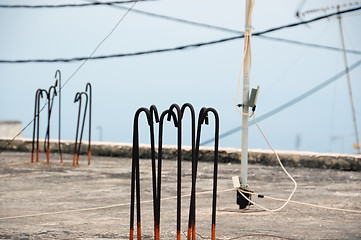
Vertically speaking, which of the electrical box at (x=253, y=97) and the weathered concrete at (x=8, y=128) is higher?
the weathered concrete at (x=8, y=128)

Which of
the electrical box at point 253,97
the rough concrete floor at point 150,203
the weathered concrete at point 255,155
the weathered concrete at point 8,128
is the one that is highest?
the weathered concrete at point 8,128

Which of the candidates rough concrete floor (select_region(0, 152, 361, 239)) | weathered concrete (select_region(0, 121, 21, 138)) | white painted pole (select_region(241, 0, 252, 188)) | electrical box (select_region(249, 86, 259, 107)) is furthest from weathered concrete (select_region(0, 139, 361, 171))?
weathered concrete (select_region(0, 121, 21, 138))

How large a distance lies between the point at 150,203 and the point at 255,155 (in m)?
4.70

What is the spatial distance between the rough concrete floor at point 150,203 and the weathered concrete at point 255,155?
1.02 feet

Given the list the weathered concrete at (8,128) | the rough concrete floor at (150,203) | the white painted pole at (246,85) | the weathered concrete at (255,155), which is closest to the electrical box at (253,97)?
the white painted pole at (246,85)

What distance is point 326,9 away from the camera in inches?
540

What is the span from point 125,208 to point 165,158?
549 cm

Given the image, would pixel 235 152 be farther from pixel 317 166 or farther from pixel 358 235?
pixel 358 235

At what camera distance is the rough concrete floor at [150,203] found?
3998 millimetres

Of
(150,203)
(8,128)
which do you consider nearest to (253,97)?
(150,203)

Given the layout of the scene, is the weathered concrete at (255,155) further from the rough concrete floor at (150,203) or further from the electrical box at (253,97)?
the electrical box at (253,97)

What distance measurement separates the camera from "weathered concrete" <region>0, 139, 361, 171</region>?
920cm

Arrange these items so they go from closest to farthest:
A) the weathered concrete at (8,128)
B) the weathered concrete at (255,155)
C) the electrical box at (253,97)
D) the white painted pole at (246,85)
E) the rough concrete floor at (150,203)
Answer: the rough concrete floor at (150,203) → the electrical box at (253,97) → the white painted pole at (246,85) → the weathered concrete at (255,155) → the weathered concrete at (8,128)

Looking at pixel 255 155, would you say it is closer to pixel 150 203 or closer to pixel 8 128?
pixel 150 203
